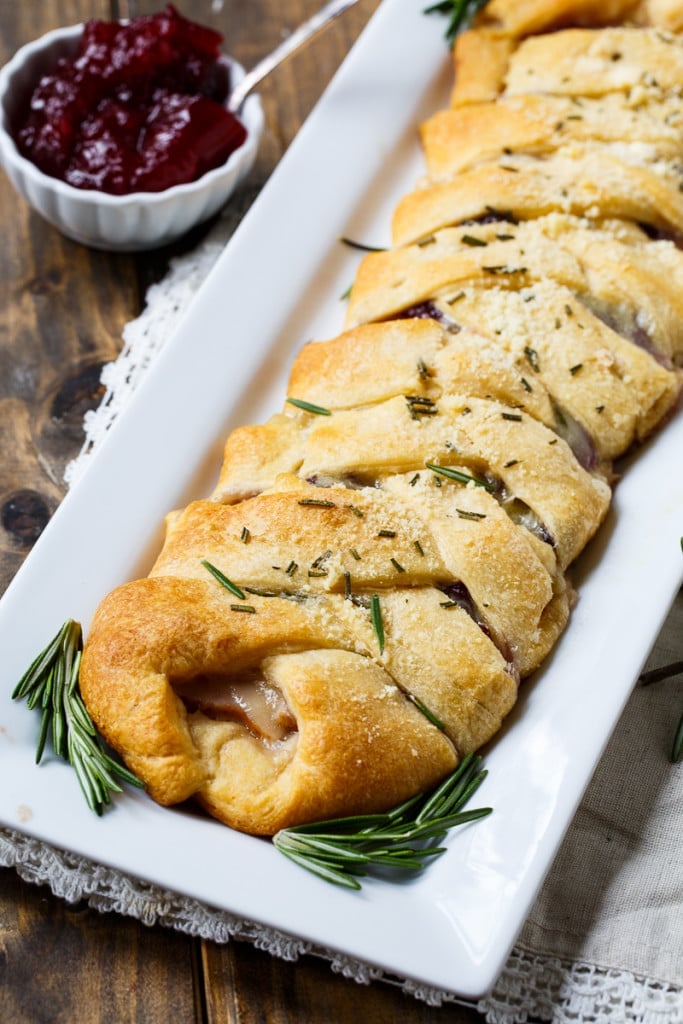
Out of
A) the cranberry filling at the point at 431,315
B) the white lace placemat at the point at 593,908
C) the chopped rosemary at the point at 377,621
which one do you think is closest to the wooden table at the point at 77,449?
the white lace placemat at the point at 593,908

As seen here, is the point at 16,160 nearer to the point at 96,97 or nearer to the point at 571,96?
the point at 96,97

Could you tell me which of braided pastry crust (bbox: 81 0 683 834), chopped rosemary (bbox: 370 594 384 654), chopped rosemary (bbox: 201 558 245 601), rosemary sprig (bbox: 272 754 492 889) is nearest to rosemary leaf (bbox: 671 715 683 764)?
braided pastry crust (bbox: 81 0 683 834)

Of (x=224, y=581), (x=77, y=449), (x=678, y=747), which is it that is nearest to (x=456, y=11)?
(x=77, y=449)

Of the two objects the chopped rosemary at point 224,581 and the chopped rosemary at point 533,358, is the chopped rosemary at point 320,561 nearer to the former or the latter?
the chopped rosemary at point 224,581

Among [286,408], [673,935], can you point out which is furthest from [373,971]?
[286,408]

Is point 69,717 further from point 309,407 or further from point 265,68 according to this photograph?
point 265,68

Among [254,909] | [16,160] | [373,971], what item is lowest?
[373,971]
